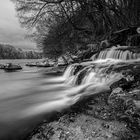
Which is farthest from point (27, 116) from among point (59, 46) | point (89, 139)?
point (59, 46)

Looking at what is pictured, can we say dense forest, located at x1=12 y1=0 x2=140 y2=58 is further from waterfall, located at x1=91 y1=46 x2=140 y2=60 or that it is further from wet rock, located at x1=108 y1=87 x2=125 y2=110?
wet rock, located at x1=108 y1=87 x2=125 y2=110

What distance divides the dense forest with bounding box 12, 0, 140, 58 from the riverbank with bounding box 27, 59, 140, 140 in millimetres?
9890

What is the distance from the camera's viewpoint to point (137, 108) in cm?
290

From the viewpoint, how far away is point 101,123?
277 cm

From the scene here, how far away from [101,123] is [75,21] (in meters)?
13.1

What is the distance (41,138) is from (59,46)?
13.1 meters

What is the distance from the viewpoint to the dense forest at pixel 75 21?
12.9 meters

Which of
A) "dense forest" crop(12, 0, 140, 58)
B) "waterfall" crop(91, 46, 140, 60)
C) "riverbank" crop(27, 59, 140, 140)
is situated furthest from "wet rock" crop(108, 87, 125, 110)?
"dense forest" crop(12, 0, 140, 58)

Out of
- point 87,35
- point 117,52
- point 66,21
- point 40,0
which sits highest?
point 40,0

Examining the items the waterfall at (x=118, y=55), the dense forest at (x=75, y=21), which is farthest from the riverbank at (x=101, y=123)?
the dense forest at (x=75, y=21)

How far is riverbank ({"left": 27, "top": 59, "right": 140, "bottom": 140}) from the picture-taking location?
2455mm

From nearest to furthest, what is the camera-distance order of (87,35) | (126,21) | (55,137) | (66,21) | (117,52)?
1. (55,137)
2. (117,52)
3. (126,21)
4. (66,21)
5. (87,35)

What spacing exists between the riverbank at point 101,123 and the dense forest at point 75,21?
32.4 feet

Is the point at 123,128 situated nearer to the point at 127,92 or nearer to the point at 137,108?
the point at 137,108
